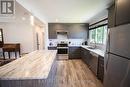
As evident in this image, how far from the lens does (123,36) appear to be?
74.9 inches

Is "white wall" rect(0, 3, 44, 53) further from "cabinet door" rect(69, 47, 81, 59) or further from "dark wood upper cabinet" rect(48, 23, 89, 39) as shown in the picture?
"cabinet door" rect(69, 47, 81, 59)

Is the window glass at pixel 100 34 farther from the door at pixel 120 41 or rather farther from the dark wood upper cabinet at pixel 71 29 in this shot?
the door at pixel 120 41

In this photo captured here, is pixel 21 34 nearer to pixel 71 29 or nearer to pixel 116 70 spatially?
pixel 71 29

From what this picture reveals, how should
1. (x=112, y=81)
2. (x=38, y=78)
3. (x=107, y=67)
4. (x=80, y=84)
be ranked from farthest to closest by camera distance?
(x=80, y=84) → (x=107, y=67) → (x=112, y=81) → (x=38, y=78)

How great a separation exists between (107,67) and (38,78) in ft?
5.32

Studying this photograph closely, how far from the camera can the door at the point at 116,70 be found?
1857 mm

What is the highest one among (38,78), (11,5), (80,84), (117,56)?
(11,5)

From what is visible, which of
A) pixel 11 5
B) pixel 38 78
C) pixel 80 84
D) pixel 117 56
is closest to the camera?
pixel 38 78

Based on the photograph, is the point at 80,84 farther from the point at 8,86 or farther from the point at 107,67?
the point at 8,86

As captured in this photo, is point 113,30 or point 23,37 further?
point 23,37

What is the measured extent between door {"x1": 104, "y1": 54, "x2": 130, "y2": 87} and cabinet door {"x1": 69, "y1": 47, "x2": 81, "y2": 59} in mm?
4410

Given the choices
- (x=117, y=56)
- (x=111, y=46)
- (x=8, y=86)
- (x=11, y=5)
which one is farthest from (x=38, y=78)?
(x=11, y=5)

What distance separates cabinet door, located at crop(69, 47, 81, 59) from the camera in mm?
6926

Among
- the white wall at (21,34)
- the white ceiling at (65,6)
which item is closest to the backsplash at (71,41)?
the white wall at (21,34)
